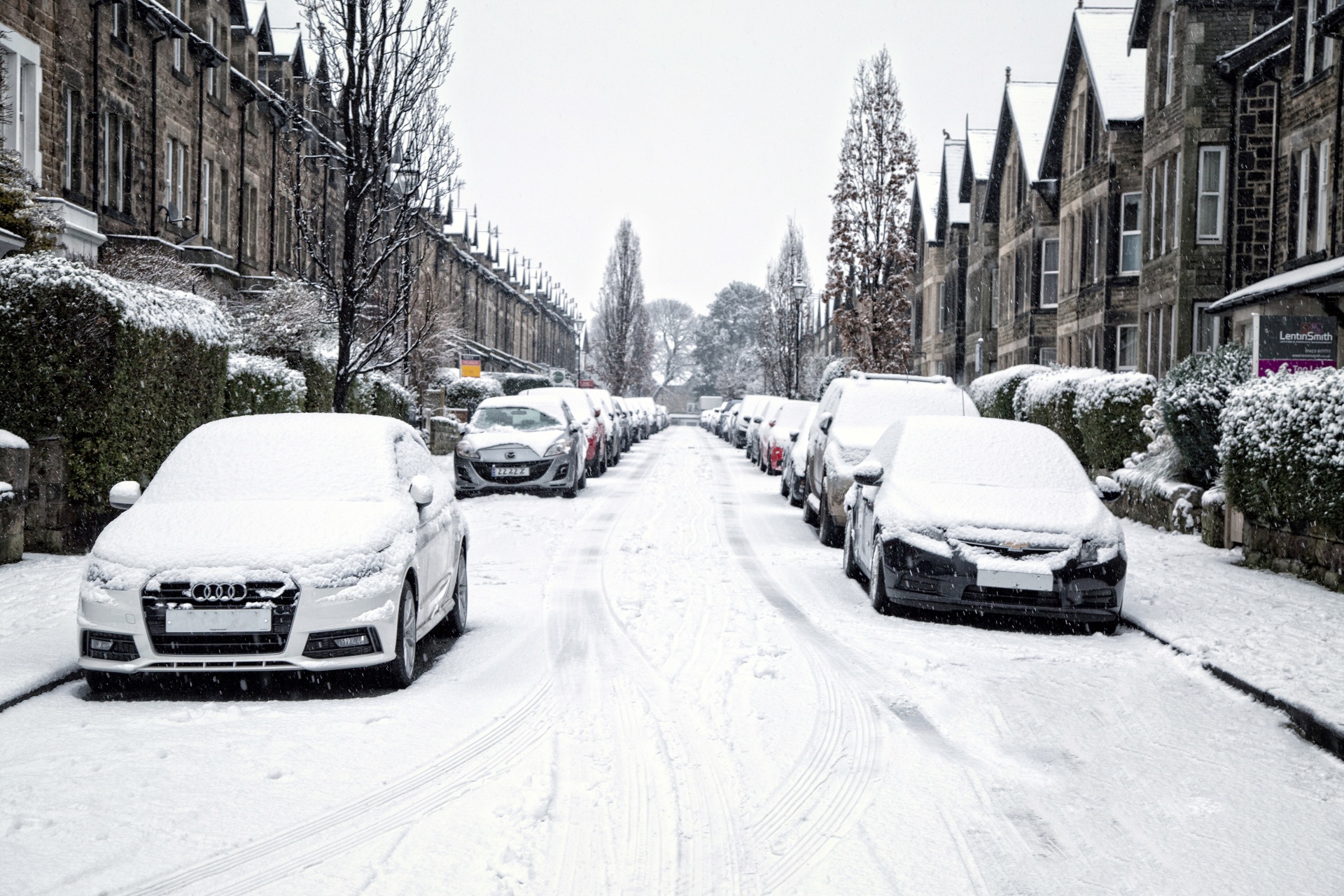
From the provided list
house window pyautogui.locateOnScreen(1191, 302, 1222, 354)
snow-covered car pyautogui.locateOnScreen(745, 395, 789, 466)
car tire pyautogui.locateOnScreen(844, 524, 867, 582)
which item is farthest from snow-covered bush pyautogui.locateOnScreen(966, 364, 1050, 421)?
car tire pyautogui.locateOnScreen(844, 524, 867, 582)

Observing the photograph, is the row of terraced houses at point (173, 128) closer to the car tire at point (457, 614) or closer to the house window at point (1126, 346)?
the car tire at point (457, 614)

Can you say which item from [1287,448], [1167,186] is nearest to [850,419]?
[1287,448]

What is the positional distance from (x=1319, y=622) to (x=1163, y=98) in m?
22.3

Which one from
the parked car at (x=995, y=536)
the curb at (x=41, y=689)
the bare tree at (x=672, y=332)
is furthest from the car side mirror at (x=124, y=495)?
the bare tree at (x=672, y=332)

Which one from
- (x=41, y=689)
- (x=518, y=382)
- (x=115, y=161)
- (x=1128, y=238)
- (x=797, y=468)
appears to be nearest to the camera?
(x=41, y=689)

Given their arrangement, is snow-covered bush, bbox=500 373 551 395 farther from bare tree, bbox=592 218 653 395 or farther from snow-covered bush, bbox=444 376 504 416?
bare tree, bbox=592 218 653 395

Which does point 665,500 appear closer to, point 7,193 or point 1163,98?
point 7,193

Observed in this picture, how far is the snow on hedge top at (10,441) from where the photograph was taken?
36.1 ft

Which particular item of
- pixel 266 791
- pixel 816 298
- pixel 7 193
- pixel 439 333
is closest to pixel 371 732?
pixel 266 791

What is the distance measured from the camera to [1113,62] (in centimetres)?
3441

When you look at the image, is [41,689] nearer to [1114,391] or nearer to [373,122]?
[373,122]

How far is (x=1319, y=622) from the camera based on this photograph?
9.76 m

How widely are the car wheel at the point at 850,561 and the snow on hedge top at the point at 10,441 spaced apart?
7.11m

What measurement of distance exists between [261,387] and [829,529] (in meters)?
7.95
